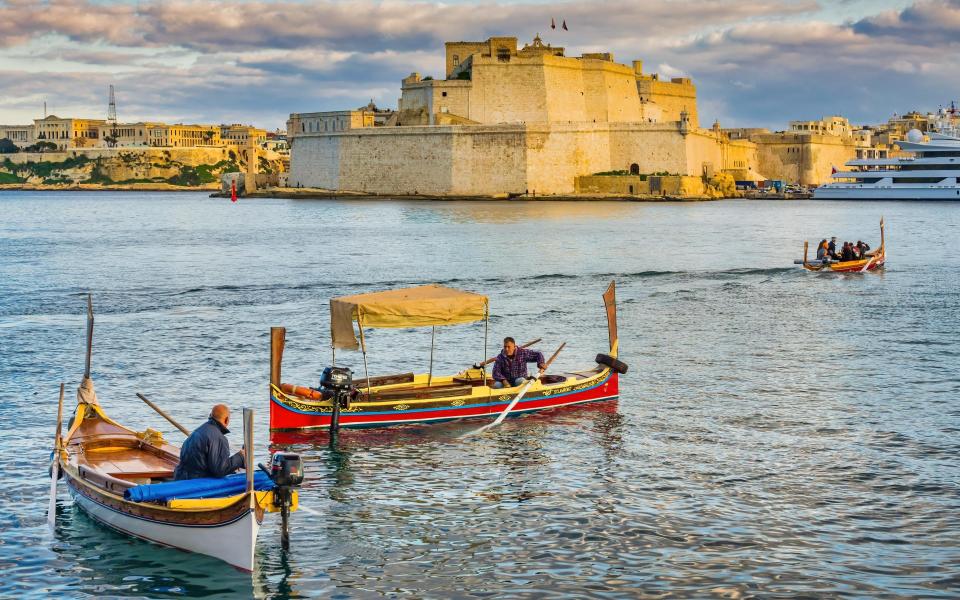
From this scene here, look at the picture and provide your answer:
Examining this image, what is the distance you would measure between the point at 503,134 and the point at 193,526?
6858cm

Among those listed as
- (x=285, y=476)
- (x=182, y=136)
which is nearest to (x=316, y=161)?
(x=182, y=136)

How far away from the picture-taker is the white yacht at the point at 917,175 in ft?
274

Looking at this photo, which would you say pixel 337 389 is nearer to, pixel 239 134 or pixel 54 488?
pixel 54 488

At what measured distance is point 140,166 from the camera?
470 ft

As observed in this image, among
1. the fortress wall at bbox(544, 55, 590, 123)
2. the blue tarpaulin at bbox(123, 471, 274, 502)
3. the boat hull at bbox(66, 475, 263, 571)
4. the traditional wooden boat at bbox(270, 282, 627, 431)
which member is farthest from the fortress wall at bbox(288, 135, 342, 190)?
the blue tarpaulin at bbox(123, 471, 274, 502)

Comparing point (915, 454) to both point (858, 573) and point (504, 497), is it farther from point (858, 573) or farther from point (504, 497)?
point (504, 497)

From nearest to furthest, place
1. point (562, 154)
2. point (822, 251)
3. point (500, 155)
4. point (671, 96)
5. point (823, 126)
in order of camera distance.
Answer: point (822, 251) → point (500, 155) → point (562, 154) → point (671, 96) → point (823, 126)

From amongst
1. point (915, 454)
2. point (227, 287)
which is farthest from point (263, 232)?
point (915, 454)

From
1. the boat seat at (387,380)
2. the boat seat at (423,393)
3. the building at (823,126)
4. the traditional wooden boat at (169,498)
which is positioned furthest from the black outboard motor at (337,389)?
the building at (823,126)

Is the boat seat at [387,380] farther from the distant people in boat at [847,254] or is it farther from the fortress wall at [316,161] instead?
the fortress wall at [316,161]

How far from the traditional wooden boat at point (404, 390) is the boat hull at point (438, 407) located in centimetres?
1

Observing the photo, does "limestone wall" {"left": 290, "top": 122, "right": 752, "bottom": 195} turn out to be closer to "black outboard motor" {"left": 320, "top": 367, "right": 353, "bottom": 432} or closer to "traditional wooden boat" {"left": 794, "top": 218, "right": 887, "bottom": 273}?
"traditional wooden boat" {"left": 794, "top": 218, "right": 887, "bottom": 273}

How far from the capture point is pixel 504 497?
35.3ft

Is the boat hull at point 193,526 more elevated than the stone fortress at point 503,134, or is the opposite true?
the stone fortress at point 503,134
